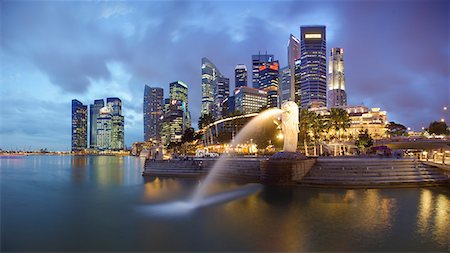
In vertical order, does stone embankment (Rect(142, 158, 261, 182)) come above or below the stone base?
below

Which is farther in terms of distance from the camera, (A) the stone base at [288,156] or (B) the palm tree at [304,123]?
(B) the palm tree at [304,123]

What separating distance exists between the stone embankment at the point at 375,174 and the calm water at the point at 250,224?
2859mm

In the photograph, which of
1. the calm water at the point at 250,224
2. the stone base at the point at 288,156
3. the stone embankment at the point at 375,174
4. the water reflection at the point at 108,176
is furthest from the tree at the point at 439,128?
the water reflection at the point at 108,176

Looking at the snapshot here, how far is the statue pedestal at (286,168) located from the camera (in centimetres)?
3847

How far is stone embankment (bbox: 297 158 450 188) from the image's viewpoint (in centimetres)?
3650

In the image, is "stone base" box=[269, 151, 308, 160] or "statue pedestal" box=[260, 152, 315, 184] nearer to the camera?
"statue pedestal" box=[260, 152, 315, 184]

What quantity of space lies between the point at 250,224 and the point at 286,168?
18.4 meters

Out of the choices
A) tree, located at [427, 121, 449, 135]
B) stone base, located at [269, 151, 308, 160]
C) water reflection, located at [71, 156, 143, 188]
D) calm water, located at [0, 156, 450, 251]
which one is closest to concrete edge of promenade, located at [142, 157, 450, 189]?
stone base, located at [269, 151, 308, 160]

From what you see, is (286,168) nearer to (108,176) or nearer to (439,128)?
(108,176)

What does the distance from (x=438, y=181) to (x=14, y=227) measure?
43.7m

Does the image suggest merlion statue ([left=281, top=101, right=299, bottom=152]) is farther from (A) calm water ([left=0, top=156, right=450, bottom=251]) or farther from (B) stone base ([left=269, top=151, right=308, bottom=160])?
(A) calm water ([left=0, top=156, right=450, bottom=251])

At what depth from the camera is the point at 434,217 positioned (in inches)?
894

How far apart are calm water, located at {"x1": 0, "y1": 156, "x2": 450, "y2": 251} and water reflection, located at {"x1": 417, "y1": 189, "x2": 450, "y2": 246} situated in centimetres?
5

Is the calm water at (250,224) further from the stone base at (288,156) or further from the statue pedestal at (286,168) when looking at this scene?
the stone base at (288,156)
